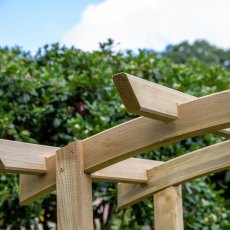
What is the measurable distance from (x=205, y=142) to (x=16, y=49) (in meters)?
1.65

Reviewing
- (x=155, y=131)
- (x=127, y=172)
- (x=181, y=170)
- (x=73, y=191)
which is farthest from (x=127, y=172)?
(x=155, y=131)

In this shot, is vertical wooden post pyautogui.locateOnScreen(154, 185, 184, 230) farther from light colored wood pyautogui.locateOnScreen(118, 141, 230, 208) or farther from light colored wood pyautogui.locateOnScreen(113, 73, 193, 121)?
light colored wood pyautogui.locateOnScreen(113, 73, 193, 121)

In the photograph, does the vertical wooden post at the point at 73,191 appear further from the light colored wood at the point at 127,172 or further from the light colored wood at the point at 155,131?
the light colored wood at the point at 127,172

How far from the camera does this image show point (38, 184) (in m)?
2.35

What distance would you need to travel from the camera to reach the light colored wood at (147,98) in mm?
1678

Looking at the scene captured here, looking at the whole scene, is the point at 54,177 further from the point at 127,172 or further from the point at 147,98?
the point at 147,98

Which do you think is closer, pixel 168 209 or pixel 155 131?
pixel 155 131

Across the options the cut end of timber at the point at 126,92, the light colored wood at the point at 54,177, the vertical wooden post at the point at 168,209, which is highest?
the cut end of timber at the point at 126,92

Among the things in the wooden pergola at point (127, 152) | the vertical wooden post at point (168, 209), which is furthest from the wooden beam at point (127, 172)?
the vertical wooden post at point (168, 209)

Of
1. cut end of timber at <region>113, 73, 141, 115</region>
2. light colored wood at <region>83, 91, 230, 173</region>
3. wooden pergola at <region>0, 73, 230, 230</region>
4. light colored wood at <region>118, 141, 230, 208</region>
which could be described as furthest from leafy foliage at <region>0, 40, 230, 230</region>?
cut end of timber at <region>113, 73, 141, 115</region>

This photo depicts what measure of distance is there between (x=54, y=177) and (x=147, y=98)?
676mm

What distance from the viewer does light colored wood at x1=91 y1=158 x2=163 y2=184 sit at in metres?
2.43

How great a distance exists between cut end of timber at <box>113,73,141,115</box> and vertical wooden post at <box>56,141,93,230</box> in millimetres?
465

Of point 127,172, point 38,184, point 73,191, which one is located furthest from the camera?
point 127,172
